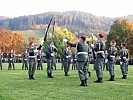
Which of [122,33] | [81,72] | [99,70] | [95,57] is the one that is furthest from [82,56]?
[122,33]

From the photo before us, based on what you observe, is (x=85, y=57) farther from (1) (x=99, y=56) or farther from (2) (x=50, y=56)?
(2) (x=50, y=56)

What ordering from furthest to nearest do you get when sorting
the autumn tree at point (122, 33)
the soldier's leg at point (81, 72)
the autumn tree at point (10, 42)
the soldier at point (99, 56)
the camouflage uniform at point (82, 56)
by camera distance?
the autumn tree at point (10, 42) → the autumn tree at point (122, 33) → the soldier at point (99, 56) → the camouflage uniform at point (82, 56) → the soldier's leg at point (81, 72)

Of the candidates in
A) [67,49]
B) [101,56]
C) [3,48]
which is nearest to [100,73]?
[101,56]

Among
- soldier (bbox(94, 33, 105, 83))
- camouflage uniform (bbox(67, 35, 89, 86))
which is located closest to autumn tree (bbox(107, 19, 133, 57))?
soldier (bbox(94, 33, 105, 83))

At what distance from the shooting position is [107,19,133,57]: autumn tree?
89.2 m

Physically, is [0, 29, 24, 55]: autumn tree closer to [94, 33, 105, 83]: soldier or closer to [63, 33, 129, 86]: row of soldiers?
[63, 33, 129, 86]: row of soldiers

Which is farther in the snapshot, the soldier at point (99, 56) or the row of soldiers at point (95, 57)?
the soldier at point (99, 56)

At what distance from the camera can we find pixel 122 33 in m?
91.4

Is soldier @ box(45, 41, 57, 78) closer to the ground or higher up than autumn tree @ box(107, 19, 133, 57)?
closer to the ground

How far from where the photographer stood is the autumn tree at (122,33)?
89.2 meters

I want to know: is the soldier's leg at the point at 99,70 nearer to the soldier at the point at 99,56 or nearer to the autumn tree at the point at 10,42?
the soldier at the point at 99,56

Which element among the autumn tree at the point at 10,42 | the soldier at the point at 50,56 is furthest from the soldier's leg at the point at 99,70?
the autumn tree at the point at 10,42

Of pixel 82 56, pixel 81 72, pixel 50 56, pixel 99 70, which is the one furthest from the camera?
pixel 50 56

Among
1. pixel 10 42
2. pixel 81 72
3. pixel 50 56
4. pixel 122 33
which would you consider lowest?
pixel 81 72
